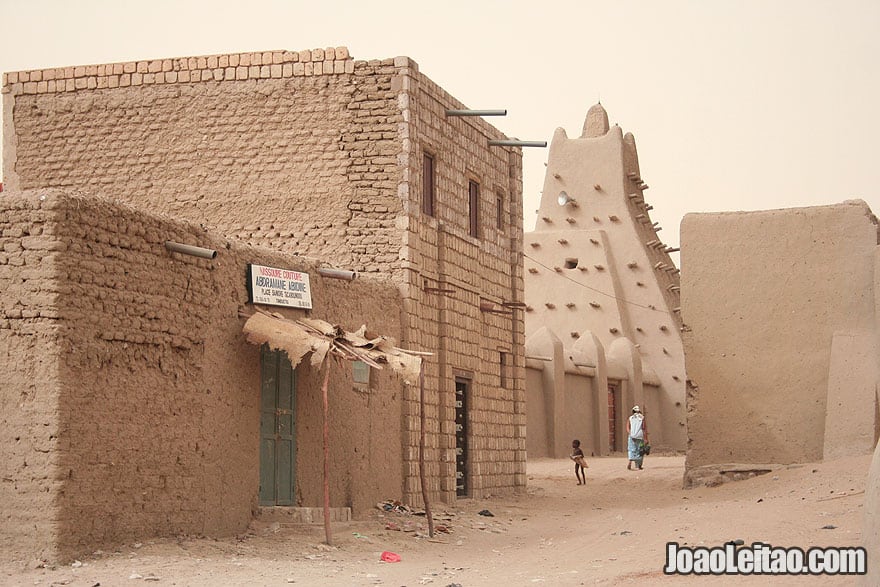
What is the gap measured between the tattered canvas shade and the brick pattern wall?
9.96 feet

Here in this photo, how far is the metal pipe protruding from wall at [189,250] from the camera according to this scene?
35.7ft

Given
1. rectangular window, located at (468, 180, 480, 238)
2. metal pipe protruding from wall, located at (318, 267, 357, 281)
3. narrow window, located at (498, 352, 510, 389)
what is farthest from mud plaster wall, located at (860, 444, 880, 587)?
narrow window, located at (498, 352, 510, 389)

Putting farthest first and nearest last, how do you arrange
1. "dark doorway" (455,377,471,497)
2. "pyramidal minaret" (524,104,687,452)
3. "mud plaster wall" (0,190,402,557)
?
"pyramidal minaret" (524,104,687,452), "dark doorway" (455,377,471,497), "mud plaster wall" (0,190,402,557)

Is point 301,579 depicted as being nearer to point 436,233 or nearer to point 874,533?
point 874,533

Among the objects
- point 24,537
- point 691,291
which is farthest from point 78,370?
point 691,291

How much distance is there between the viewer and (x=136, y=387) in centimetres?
1043

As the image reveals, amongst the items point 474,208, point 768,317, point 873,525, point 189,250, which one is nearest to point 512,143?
point 474,208

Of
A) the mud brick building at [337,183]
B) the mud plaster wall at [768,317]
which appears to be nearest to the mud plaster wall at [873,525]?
the mud brick building at [337,183]

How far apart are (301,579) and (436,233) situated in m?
7.81

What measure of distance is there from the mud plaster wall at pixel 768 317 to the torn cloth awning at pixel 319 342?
18.0 ft

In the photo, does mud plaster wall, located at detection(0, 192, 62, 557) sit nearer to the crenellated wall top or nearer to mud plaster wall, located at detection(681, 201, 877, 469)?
the crenellated wall top

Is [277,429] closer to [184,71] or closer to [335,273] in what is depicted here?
[335,273]

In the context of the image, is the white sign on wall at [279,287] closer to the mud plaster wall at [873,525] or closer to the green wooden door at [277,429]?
the green wooden door at [277,429]

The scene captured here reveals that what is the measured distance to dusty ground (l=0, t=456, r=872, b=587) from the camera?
9383 millimetres
